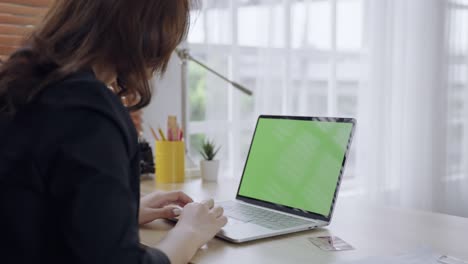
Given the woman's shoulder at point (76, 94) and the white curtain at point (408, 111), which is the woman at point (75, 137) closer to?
the woman's shoulder at point (76, 94)

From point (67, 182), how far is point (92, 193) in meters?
0.04

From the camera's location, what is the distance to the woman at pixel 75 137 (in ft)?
2.39

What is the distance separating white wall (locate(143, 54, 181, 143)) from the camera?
2.21 meters

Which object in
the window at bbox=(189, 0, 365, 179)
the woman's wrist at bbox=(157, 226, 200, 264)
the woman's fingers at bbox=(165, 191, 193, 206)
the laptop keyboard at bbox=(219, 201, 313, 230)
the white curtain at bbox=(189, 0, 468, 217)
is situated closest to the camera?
the woman's wrist at bbox=(157, 226, 200, 264)

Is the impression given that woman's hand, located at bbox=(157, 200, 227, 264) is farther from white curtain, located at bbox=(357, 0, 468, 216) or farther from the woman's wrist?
white curtain, located at bbox=(357, 0, 468, 216)

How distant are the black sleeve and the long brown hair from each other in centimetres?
10

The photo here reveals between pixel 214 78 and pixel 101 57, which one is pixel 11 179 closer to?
pixel 101 57

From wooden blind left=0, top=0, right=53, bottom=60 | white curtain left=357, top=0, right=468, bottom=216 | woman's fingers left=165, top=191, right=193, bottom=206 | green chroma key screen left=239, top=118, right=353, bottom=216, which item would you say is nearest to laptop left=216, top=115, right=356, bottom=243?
green chroma key screen left=239, top=118, right=353, bottom=216

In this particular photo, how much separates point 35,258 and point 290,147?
0.78 meters

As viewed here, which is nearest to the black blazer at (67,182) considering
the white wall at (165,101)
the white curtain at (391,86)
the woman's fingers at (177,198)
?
the woman's fingers at (177,198)

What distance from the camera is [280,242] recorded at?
112 cm

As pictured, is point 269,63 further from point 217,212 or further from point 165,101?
point 217,212

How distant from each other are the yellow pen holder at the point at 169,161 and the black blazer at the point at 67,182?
1.06 m

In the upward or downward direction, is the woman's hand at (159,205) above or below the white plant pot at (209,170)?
above
